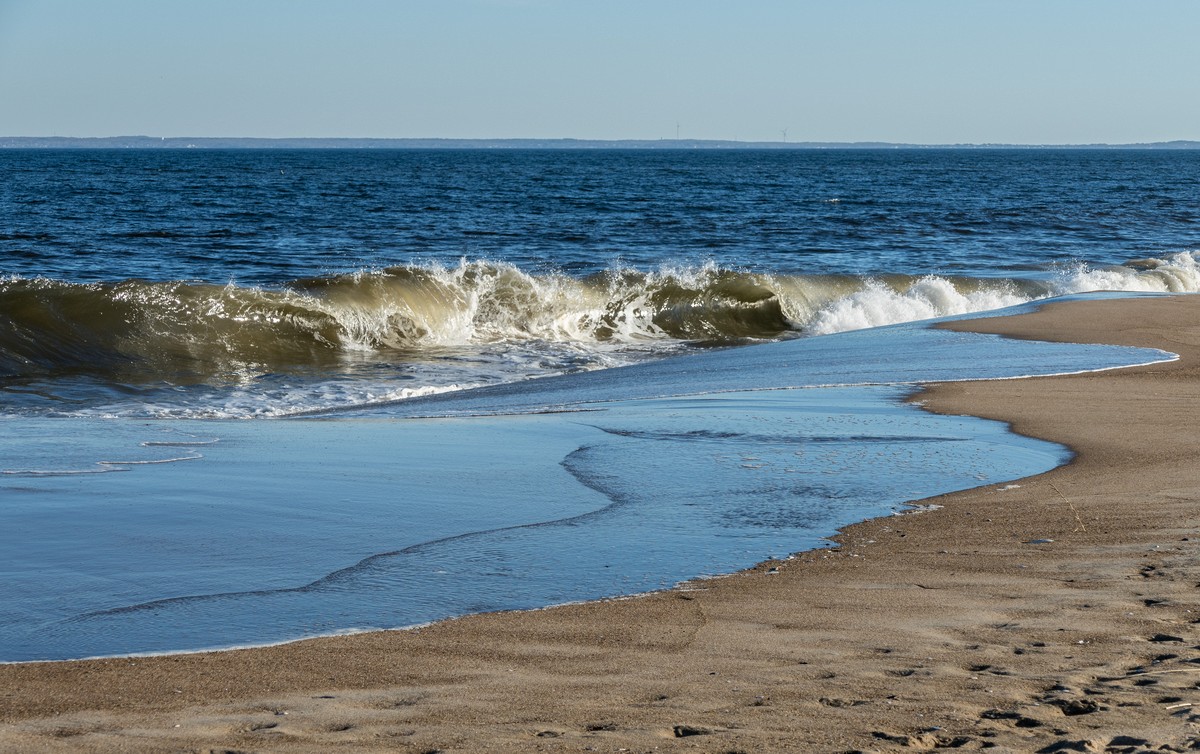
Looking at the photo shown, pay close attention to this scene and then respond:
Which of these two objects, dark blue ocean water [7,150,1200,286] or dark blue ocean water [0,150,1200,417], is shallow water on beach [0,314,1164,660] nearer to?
dark blue ocean water [0,150,1200,417]

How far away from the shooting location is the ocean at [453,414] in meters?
4.80

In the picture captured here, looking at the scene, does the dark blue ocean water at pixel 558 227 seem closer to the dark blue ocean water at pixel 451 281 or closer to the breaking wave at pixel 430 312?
the dark blue ocean water at pixel 451 281

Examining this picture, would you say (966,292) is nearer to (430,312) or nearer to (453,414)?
(430,312)

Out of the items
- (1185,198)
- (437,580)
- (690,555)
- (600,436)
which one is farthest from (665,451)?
(1185,198)

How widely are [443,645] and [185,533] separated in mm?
2028

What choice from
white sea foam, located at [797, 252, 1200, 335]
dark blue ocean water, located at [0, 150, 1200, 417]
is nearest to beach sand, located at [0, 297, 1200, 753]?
dark blue ocean water, located at [0, 150, 1200, 417]

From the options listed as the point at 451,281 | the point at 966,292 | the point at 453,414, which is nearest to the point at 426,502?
the point at 453,414

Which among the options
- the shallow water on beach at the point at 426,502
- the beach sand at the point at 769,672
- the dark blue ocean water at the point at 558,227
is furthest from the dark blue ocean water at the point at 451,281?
the beach sand at the point at 769,672

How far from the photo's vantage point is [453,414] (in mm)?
9633

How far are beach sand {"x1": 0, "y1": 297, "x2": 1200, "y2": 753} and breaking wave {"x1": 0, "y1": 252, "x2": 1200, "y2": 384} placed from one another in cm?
979

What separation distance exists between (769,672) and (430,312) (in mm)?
14843

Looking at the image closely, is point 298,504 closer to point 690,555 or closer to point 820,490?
point 690,555

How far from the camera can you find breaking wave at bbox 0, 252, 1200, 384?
14484 millimetres

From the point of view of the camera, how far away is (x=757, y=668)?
3.67 m
